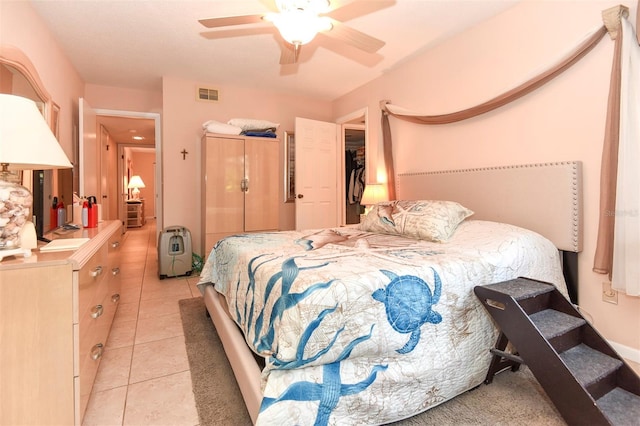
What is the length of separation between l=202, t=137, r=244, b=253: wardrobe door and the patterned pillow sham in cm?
201

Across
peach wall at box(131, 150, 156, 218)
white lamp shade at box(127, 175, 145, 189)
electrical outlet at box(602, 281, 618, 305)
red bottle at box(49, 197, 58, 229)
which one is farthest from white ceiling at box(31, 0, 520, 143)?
peach wall at box(131, 150, 156, 218)

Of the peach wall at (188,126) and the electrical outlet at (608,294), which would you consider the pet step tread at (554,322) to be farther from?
the peach wall at (188,126)

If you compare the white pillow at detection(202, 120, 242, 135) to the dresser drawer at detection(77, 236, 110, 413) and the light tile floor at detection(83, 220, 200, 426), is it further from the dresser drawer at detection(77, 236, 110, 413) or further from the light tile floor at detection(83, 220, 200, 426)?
the dresser drawer at detection(77, 236, 110, 413)

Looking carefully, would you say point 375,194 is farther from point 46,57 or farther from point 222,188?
point 46,57

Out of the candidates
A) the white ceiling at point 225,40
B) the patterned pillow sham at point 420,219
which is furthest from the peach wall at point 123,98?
the patterned pillow sham at point 420,219

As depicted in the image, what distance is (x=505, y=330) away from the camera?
1546mm

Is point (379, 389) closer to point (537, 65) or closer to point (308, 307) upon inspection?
point (308, 307)

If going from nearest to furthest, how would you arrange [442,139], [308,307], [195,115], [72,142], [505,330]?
1. [308,307]
2. [505,330]
3. [442,139]
4. [72,142]
5. [195,115]

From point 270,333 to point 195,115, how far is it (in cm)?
377

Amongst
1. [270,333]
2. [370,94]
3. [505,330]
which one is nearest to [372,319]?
[270,333]

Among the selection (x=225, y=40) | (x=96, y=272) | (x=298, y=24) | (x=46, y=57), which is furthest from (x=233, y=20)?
(x=46, y=57)

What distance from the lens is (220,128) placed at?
4023mm

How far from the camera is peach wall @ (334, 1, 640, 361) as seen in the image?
6.86 feet

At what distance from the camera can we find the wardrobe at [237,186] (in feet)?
13.1
